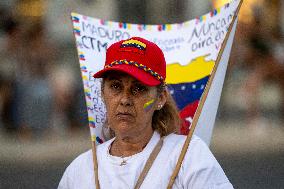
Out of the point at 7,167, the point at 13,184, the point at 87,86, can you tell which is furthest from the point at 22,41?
the point at 87,86

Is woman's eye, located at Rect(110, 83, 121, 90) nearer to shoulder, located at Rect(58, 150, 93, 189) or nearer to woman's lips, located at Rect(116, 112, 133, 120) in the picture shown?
woman's lips, located at Rect(116, 112, 133, 120)

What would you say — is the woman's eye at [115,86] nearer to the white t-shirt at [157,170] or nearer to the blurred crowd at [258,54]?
the white t-shirt at [157,170]

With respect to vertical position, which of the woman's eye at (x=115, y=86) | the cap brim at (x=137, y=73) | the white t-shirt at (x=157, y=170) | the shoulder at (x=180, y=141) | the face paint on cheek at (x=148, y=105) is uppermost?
the cap brim at (x=137, y=73)

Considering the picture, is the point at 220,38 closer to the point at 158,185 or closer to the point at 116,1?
the point at 158,185

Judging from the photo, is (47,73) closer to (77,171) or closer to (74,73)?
(74,73)

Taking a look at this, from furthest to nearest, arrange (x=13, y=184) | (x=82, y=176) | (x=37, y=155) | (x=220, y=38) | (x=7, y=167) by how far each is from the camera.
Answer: (x=37, y=155)
(x=7, y=167)
(x=13, y=184)
(x=220, y=38)
(x=82, y=176)

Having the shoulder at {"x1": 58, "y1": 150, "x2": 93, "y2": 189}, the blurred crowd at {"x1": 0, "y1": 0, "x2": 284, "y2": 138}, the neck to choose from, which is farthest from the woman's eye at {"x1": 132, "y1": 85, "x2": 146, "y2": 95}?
the blurred crowd at {"x1": 0, "y1": 0, "x2": 284, "y2": 138}

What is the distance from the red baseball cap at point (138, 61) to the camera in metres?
2.41

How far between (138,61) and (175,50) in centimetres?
80

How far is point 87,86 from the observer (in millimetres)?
3064

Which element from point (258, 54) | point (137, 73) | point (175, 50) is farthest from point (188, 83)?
point (258, 54)

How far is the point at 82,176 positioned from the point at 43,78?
7272 mm

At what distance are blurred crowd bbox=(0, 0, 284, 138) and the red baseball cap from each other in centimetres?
720

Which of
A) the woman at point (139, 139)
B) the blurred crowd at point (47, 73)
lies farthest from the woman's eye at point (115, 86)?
the blurred crowd at point (47, 73)
